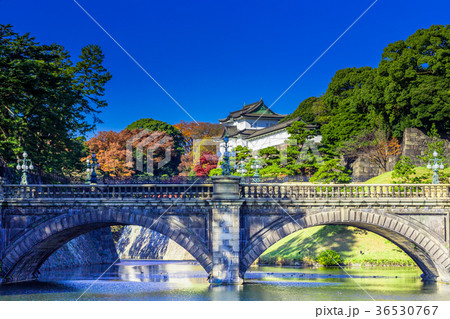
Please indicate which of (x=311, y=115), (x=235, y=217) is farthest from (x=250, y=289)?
(x=311, y=115)

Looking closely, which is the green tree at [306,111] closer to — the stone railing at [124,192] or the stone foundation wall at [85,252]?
the stone foundation wall at [85,252]

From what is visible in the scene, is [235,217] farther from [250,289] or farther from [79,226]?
[79,226]

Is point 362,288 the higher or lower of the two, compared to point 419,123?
lower

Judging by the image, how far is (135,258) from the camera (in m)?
74.9

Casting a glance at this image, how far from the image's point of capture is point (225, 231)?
111ft

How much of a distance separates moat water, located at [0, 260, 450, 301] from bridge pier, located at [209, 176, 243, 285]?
0.92 m

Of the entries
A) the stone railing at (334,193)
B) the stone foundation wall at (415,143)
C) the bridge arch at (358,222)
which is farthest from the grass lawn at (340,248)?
the stone railing at (334,193)

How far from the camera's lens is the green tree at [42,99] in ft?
125

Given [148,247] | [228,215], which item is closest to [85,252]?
[148,247]

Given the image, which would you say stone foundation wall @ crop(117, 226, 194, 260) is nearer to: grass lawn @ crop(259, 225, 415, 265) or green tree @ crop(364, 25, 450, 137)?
grass lawn @ crop(259, 225, 415, 265)

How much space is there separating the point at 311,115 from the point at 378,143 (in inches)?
986

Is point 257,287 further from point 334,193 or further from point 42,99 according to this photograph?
point 42,99

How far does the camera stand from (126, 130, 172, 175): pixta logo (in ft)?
289

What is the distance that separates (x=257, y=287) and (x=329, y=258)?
18.1m
